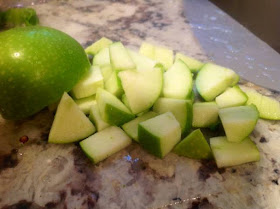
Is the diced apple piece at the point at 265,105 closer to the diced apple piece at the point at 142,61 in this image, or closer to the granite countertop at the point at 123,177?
the granite countertop at the point at 123,177

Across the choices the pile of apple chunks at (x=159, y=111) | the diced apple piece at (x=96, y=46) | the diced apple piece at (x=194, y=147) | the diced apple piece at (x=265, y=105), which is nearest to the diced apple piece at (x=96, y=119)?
the pile of apple chunks at (x=159, y=111)

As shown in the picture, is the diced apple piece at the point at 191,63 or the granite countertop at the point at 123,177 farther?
the diced apple piece at the point at 191,63

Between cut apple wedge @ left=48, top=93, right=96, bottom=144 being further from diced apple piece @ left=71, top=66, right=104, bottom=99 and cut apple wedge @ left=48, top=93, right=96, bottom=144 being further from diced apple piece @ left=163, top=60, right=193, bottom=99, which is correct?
diced apple piece @ left=163, top=60, right=193, bottom=99

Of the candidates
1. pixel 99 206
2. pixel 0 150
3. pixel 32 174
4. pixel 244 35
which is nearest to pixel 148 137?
pixel 99 206

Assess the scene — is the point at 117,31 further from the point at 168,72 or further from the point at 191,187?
the point at 191,187

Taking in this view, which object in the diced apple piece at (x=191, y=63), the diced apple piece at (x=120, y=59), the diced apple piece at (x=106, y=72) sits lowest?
the diced apple piece at (x=191, y=63)

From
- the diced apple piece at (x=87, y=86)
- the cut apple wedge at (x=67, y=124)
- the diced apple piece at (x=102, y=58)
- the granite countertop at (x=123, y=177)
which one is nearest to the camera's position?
the granite countertop at (x=123, y=177)

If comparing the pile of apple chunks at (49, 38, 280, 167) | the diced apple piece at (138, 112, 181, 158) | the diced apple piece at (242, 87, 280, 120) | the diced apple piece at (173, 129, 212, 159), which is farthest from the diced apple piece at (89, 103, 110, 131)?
the diced apple piece at (242, 87, 280, 120)

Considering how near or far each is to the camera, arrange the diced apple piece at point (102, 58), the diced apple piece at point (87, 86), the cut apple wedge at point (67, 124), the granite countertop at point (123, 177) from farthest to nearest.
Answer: the diced apple piece at point (102, 58) → the diced apple piece at point (87, 86) → the cut apple wedge at point (67, 124) → the granite countertop at point (123, 177)
